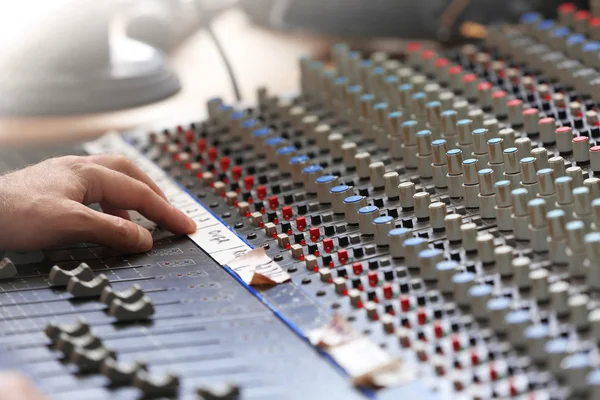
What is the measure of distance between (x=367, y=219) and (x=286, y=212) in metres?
0.18

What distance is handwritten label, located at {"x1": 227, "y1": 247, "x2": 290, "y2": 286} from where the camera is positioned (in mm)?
1497

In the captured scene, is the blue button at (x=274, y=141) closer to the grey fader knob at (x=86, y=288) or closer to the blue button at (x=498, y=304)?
the grey fader knob at (x=86, y=288)

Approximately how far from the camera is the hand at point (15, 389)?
112 centimetres

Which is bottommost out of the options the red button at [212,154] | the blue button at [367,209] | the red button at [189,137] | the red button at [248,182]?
the red button at [189,137]

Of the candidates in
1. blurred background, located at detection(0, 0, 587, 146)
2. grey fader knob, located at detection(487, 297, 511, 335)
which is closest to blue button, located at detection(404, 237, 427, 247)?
grey fader knob, located at detection(487, 297, 511, 335)

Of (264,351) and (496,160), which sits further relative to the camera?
(496,160)

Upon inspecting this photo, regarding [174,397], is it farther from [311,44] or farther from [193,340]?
[311,44]

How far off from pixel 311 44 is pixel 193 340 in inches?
60.5

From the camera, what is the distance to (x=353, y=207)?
63.5 inches

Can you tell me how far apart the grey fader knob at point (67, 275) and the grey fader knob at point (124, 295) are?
7 cm

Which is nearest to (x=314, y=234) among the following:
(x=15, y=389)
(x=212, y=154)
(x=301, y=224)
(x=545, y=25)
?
(x=301, y=224)

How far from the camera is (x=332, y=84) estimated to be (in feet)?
6.93

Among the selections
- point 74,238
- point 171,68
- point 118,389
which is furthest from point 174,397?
point 171,68

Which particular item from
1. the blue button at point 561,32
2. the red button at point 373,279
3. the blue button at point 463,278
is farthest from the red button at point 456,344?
the blue button at point 561,32
